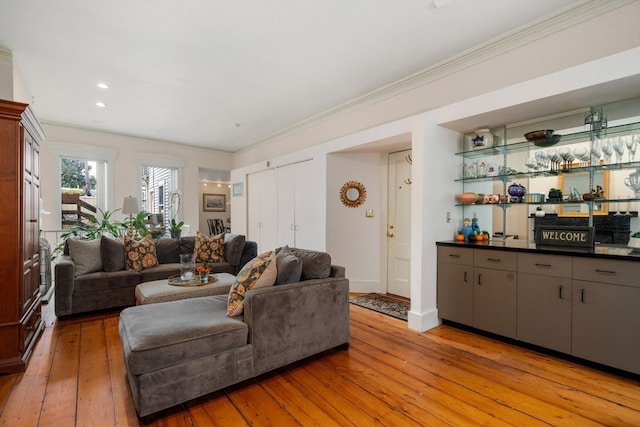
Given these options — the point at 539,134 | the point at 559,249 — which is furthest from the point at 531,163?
the point at 559,249

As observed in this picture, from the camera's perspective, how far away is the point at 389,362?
244 centimetres

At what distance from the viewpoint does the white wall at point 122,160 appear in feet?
17.6

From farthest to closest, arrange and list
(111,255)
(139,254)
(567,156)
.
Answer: (139,254)
(111,255)
(567,156)

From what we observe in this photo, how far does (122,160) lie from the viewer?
241 inches

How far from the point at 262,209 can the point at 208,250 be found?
1725 mm

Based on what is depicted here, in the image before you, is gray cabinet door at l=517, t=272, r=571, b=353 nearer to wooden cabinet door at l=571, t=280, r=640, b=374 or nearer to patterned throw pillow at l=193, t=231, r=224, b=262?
wooden cabinet door at l=571, t=280, r=640, b=374

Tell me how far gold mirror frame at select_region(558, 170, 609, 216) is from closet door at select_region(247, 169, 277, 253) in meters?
4.18

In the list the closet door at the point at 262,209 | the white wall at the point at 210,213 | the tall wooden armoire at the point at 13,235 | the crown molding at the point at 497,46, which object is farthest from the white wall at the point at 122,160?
the crown molding at the point at 497,46

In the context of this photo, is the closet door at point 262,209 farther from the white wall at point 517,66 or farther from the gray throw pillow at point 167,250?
the white wall at point 517,66

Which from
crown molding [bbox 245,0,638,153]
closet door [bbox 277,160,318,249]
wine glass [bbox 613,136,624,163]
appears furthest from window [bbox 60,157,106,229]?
wine glass [bbox 613,136,624,163]

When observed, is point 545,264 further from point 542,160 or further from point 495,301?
point 542,160

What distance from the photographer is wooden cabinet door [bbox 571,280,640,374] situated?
2.12 meters

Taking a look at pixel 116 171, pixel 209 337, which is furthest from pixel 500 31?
pixel 116 171

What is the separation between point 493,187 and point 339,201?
201cm
